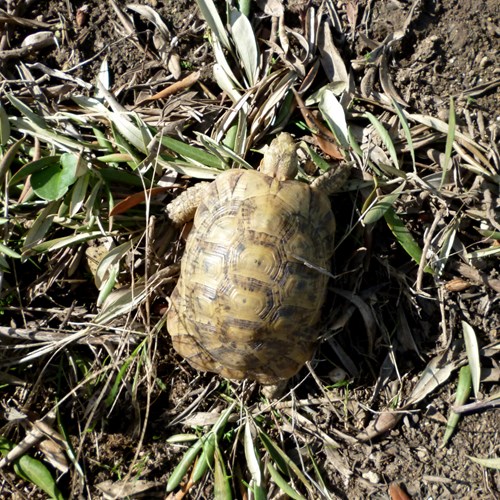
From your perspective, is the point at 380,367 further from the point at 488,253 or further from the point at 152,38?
the point at 152,38

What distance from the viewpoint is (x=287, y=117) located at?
142 inches

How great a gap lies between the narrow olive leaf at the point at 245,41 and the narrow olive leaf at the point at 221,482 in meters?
2.00

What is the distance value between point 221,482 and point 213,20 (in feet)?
7.86

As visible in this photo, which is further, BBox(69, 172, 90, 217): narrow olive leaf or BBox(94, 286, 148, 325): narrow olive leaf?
BBox(94, 286, 148, 325): narrow olive leaf

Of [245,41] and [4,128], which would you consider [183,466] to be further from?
[245,41]

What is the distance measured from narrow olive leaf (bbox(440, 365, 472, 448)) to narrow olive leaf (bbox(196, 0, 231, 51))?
2080 mm

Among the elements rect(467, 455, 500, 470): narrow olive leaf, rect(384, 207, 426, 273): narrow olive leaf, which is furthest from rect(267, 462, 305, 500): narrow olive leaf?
rect(384, 207, 426, 273): narrow olive leaf

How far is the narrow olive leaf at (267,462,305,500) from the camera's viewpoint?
11.1 ft

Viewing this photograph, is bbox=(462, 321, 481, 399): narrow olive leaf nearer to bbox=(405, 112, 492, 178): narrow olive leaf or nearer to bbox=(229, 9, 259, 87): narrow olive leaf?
bbox=(405, 112, 492, 178): narrow olive leaf

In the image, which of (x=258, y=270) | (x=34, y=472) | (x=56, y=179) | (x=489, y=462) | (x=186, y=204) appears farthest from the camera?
(x=34, y=472)

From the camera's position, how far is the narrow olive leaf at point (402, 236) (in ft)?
11.0

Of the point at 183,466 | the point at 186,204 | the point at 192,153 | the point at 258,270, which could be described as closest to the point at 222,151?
the point at 192,153

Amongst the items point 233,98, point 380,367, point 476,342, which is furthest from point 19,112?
point 476,342

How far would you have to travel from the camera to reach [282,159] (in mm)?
3279
